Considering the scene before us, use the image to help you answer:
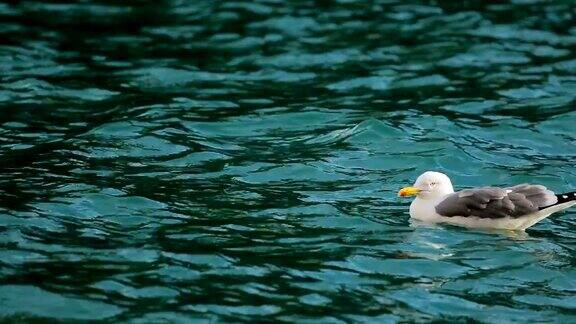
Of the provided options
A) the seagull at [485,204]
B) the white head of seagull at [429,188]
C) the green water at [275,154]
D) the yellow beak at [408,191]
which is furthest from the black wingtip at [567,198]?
the yellow beak at [408,191]

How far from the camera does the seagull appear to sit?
12.1 metres

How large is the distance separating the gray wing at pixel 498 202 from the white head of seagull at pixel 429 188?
0.63ft

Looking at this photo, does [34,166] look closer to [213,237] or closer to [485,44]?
[213,237]

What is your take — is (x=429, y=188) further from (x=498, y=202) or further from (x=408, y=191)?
(x=498, y=202)

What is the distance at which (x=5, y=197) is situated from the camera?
42.6ft

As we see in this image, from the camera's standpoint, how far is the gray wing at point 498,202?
12.1 m

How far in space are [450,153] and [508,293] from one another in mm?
4491

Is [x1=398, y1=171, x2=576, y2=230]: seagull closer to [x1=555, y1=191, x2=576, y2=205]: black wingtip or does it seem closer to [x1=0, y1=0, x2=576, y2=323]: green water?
[x1=555, y1=191, x2=576, y2=205]: black wingtip

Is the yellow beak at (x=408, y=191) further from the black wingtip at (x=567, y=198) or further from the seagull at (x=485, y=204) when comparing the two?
the black wingtip at (x=567, y=198)

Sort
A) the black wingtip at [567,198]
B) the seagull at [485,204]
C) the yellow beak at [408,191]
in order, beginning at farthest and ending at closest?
the yellow beak at [408,191] < the seagull at [485,204] < the black wingtip at [567,198]

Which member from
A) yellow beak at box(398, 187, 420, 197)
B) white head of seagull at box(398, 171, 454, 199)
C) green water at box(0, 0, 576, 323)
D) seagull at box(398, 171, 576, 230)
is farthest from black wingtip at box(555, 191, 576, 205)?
yellow beak at box(398, 187, 420, 197)

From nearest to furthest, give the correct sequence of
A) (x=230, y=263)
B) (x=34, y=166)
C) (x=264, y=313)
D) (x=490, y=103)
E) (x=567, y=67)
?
(x=264, y=313), (x=230, y=263), (x=34, y=166), (x=490, y=103), (x=567, y=67)

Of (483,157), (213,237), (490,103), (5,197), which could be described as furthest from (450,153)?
(5,197)

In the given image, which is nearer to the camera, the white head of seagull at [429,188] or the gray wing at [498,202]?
the gray wing at [498,202]
